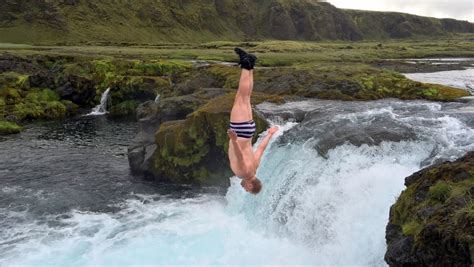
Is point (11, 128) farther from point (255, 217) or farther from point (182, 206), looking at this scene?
point (255, 217)

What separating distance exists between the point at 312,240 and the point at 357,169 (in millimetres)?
4127

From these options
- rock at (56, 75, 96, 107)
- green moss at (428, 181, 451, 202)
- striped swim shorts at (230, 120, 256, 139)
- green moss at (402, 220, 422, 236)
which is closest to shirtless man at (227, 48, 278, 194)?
striped swim shorts at (230, 120, 256, 139)

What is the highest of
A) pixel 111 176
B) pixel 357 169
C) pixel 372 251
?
pixel 357 169

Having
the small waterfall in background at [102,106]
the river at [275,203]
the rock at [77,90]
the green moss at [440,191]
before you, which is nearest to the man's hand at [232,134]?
the green moss at [440,191]

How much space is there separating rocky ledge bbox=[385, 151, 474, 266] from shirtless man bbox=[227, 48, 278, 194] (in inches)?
208

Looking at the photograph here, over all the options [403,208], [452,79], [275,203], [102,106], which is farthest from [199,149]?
[452,79]

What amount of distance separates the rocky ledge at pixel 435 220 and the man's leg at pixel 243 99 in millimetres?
6462

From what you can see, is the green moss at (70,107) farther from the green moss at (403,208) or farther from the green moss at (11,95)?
the green moss at (403,208)

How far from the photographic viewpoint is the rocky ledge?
12297mm

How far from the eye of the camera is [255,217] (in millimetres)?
24797

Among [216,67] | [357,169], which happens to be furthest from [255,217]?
[216,67]

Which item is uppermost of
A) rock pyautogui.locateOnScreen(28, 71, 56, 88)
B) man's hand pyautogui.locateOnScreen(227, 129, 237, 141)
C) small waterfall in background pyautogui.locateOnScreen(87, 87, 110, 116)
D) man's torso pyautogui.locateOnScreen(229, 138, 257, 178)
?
man's hand pyautogui.locateOnScreen(227, 129, 237, 141)

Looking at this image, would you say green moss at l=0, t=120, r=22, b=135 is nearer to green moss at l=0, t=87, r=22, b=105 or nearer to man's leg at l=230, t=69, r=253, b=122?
green moss at l=0, t=87, r=22, b=105

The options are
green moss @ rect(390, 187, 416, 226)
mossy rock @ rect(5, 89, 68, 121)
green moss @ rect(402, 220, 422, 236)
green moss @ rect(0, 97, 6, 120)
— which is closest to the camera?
green moss @ rect(402, 220, 422, 236)
